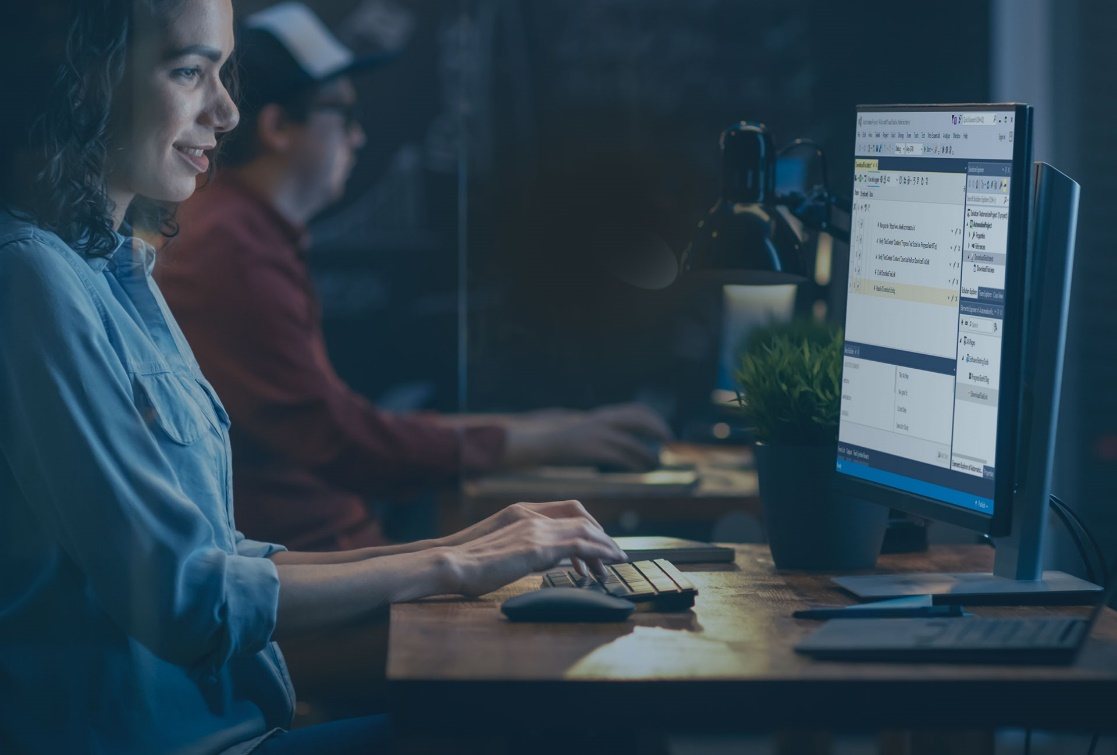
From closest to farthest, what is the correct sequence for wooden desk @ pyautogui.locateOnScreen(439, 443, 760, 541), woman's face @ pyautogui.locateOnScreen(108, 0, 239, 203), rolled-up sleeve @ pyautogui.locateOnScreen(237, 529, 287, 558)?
woman's face @ pyautogui.locateOnScreen(108, 0, 239, 203) < rolled-up sleeve @ pyautogui.locateOnScreen(237, 529, 287, 558) < wooden desk @ pyautogui.locateOnScreen(439, 443, 760, 541)

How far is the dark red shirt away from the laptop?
1582 mm

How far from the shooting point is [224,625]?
1.17 m

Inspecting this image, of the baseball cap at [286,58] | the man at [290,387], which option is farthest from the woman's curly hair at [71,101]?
the baseball cap at [286,58]

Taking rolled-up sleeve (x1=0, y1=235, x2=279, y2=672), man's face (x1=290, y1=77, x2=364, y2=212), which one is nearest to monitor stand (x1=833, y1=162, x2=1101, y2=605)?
rolled-up sleeve (x1=0, y1=235, x2=279, y2=672)

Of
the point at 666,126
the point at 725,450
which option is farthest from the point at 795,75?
the point at 725,450

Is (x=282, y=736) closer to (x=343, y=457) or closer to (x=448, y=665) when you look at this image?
(x=448, y=665)

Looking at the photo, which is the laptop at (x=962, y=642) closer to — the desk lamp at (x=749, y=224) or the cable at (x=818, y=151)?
the desk lamp at (x=749, y=224)

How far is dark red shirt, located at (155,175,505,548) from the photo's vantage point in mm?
2486

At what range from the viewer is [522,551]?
51.2 inches

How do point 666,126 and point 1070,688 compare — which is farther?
point 666,126

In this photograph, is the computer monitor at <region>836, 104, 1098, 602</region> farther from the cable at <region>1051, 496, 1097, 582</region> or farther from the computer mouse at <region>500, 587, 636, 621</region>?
the computer mouse at <region>500, 587, 636, 621</region>

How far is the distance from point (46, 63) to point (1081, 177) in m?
2.42

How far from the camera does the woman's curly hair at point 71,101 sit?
130 cm

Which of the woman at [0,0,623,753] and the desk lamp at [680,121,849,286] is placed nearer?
the woman at [0,0,623,753]
